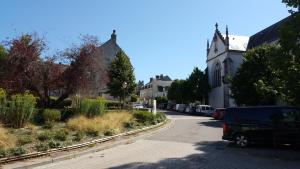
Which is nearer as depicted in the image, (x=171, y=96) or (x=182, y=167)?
(x=182, y=167)

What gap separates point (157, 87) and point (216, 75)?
196 ft

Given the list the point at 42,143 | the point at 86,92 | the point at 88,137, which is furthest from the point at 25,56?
the point at 42,143

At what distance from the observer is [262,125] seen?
16594 millimetres

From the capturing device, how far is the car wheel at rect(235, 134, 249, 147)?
16984 mm

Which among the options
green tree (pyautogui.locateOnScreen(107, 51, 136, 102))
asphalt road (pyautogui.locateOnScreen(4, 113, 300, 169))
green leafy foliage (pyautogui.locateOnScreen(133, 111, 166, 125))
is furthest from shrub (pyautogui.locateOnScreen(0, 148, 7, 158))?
green tree (pyautogui.locateOnScreen(107, 51, 136, 102))

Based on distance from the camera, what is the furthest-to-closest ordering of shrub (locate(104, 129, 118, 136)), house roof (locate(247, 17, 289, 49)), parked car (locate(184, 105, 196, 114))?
parked car (locate(184, 105, 196, 114))
house roof (locate(247, 17, 289, 49))
shrub (locate(104, 129, 118, 136))

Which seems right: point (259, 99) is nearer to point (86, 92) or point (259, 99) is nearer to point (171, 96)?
point (86, 92)

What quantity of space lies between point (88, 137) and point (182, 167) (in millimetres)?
6888

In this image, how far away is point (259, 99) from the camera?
42.0 meters

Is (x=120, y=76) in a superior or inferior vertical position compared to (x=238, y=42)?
inferior

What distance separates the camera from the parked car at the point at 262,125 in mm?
16047

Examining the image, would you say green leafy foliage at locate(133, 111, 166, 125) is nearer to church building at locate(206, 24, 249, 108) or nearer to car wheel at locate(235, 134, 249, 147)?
car wheel at locate(235, 134, 249, 147)

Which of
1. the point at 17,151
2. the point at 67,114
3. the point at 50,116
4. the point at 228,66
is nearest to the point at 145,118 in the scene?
the point at 67,114

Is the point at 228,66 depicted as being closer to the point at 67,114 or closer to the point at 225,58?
the point at 225,58
